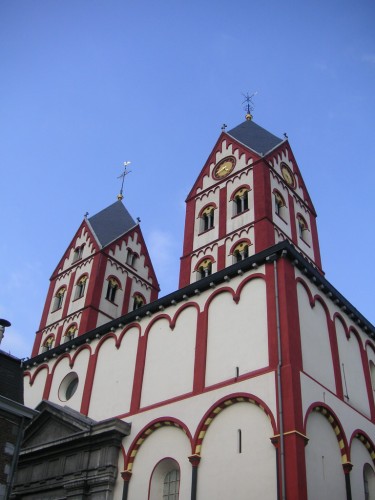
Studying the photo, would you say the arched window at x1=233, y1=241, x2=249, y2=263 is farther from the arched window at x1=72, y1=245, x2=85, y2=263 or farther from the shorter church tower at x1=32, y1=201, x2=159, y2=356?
the arched window at x1=72, y1=245, x2=85, y2=263

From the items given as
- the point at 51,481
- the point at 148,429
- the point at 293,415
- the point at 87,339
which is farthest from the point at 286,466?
the point at 87,339

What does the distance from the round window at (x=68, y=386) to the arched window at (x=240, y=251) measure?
11219 mm

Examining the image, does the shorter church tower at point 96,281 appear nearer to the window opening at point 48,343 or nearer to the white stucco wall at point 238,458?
the window opening at point 48,343

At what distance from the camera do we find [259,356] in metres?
22.5

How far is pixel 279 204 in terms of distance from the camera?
37031mm

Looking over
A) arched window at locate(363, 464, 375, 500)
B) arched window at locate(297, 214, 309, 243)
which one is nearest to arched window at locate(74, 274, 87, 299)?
arched window at locate(297, 214, 309, 243)

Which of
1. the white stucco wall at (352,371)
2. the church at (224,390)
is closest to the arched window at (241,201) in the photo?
the church at (224,390)

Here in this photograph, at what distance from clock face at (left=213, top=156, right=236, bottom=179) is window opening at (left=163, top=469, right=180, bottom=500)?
21724mm

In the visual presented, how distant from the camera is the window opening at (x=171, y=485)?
22.4m

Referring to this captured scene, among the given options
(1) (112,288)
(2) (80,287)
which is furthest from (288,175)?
(2) (80,287)

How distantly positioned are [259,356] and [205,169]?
2151 cm

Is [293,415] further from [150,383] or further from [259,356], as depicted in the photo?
[150,383]

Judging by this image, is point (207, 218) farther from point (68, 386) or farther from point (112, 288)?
point (68, 386)

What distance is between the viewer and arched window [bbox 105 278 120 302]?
42562mm
